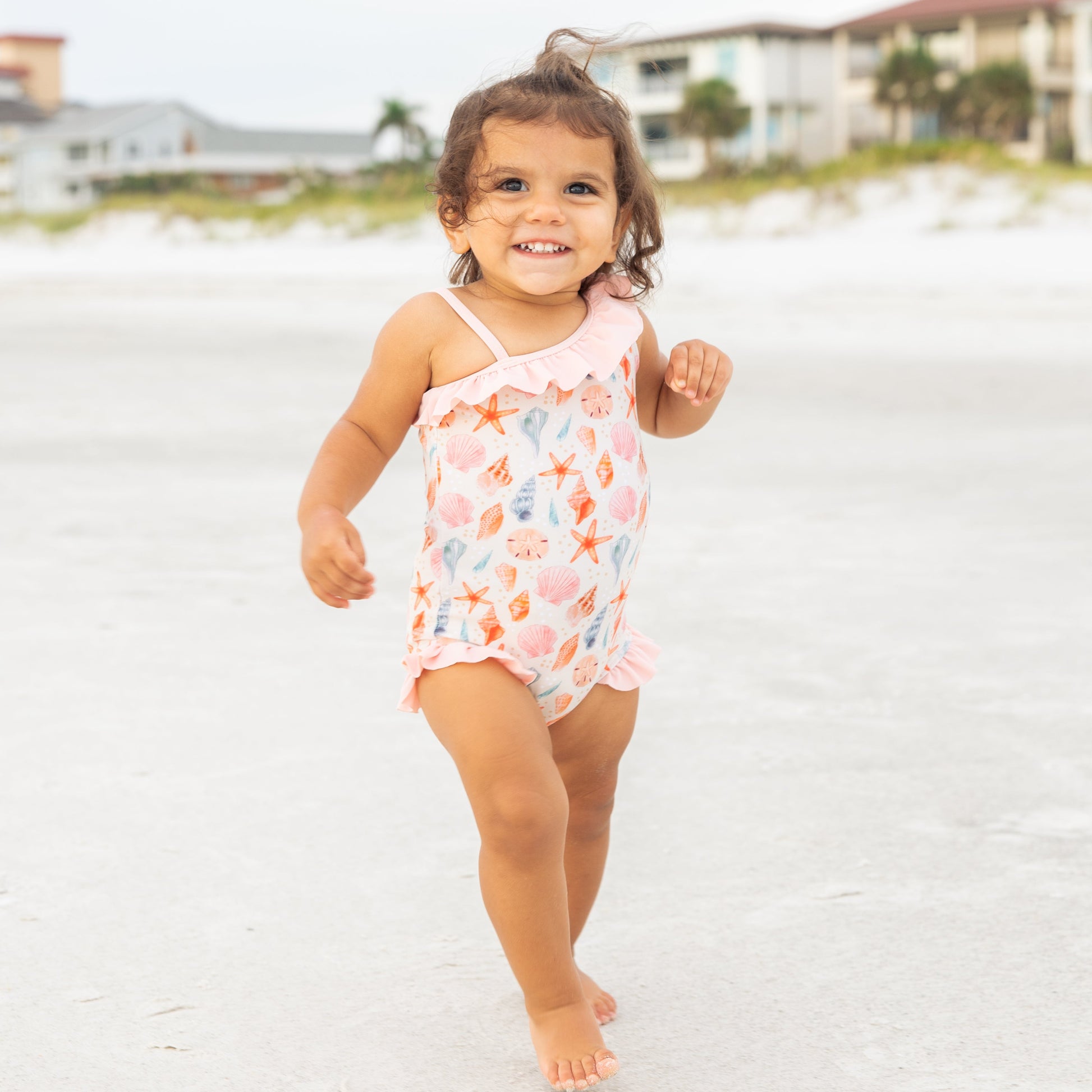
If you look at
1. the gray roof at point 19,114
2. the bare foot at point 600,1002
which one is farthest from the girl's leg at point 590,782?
the gray roof at point 19,114

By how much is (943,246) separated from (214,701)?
52.9 feet

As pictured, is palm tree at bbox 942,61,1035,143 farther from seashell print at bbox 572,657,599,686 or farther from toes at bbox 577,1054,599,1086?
toes at bbox 577,1054,599,1086

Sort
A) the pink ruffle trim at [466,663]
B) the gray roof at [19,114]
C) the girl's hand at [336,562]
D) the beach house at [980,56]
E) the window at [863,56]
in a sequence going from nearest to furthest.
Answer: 1. the girl's hand at [336,562]
2. the pink ruffle trim at [466,663]
3. the beach house at [980,56]
4. the window at [863,56]
5. the gray roof at [19,114]

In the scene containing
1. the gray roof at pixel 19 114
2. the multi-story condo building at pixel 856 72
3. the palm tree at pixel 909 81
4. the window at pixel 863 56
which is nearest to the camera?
the multi-story condo building at pixel 856 72

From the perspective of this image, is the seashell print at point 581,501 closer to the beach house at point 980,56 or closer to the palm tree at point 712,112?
the beach house at point 980,56

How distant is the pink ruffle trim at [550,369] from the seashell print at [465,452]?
0.04 meters

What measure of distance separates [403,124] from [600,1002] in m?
54.8

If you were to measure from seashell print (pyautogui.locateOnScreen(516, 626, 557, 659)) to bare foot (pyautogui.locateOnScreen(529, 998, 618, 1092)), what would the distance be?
45 cm

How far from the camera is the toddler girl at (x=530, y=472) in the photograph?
2006 millimetres

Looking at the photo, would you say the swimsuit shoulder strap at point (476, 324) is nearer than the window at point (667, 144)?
Yes

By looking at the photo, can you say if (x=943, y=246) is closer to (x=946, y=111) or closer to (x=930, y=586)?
(x=930, y=586)

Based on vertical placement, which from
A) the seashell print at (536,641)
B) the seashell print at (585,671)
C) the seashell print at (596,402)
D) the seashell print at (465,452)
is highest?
the seashell print at (596,402)

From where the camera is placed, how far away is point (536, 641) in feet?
6.81

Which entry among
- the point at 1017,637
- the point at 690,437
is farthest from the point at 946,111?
the point at 1017,637
